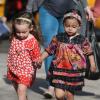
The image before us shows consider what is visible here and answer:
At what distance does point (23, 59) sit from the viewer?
20.7 feet

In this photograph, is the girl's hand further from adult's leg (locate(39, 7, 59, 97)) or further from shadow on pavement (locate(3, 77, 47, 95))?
shadow on pavement (locate(3, 77, 47, 95))

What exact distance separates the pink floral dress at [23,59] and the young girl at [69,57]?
26 cm

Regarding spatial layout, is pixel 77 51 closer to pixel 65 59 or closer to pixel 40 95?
pixel 65 59

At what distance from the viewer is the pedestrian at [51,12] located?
724cm

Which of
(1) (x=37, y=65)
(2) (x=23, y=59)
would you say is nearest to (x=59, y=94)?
(1) (x=37, y=65)

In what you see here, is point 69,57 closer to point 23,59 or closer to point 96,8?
point 23,59

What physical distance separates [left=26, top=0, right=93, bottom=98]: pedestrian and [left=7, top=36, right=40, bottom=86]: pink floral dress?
97 centimetres

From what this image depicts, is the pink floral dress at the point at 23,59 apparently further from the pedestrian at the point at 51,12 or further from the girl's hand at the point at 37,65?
the pedestrian at the point at 51,12

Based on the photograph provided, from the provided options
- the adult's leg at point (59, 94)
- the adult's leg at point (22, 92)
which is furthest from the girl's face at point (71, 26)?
the adult's leg at point (22, 92)

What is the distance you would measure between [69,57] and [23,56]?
0.55 metres

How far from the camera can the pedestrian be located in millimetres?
7238

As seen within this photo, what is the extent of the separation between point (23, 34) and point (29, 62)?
0.31 m

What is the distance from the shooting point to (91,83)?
337 inches

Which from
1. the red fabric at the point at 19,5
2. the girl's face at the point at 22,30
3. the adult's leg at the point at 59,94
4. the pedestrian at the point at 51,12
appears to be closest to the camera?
the adult's leg at the point at 59,94
